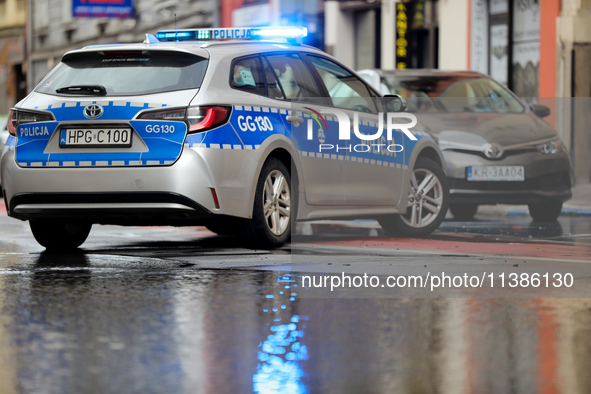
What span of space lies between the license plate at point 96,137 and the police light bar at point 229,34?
159 cm

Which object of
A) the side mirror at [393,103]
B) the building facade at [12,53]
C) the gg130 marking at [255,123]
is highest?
the building facade at [12,53]

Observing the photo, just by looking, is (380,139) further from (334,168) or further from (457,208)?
(457,208)

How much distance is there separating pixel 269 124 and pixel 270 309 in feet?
9.77

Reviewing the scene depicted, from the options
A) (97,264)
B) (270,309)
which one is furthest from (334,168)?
(270,309)

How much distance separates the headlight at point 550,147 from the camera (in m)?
12.2

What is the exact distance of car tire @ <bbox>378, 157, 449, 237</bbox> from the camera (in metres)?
10.3

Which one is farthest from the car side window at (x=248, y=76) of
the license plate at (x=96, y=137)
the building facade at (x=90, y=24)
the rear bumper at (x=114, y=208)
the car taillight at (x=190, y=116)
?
the building facade at (x=90, y=24)

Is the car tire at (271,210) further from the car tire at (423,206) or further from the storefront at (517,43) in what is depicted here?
the storefront at (517,43)

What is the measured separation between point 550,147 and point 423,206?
2449 mm

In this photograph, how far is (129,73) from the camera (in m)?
8.35

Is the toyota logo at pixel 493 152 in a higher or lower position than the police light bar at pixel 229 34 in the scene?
lower

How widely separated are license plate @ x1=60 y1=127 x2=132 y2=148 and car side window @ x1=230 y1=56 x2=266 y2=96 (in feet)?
3.09

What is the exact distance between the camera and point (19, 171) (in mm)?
8320

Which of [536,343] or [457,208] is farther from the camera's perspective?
[457,208]
